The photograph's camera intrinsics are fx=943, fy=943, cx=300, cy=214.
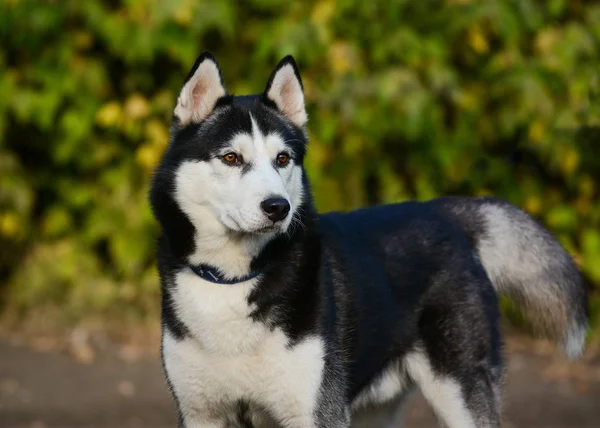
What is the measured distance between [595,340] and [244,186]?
4.41 metres

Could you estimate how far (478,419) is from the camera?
3.65m

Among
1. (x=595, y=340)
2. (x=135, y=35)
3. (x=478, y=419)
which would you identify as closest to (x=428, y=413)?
(x=595, y=340)

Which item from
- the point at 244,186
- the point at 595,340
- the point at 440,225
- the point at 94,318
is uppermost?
the point at 244,186

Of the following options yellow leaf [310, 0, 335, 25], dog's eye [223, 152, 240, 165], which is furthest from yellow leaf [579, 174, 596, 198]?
dog's eye [223, 152, 240, 165]

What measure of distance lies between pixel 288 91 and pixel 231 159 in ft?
1.63

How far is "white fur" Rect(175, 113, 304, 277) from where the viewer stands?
3.19 meters

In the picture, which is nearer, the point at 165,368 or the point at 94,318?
the point at 165,368

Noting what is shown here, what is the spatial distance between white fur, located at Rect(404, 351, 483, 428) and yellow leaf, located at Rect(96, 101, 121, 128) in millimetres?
3735

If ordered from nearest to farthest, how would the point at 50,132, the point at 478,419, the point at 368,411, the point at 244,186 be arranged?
the point at 244,186 → the point at 478,419 → the point at 368,411 → the point at 50,132

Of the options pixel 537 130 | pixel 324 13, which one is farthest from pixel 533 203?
pixel 324 13

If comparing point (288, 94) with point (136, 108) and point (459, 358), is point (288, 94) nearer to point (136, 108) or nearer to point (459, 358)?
point (459, 358)

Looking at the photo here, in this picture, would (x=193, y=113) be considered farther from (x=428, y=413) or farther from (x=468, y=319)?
(x=428, y=413)

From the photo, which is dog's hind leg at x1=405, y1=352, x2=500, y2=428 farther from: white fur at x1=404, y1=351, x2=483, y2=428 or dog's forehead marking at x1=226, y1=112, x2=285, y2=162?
dog's forehead marking at x1=226, y1=112, x2=285, y2=162

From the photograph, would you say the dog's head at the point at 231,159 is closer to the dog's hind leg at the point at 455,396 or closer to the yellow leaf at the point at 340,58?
the dog's hind leg at the point at 455,396
